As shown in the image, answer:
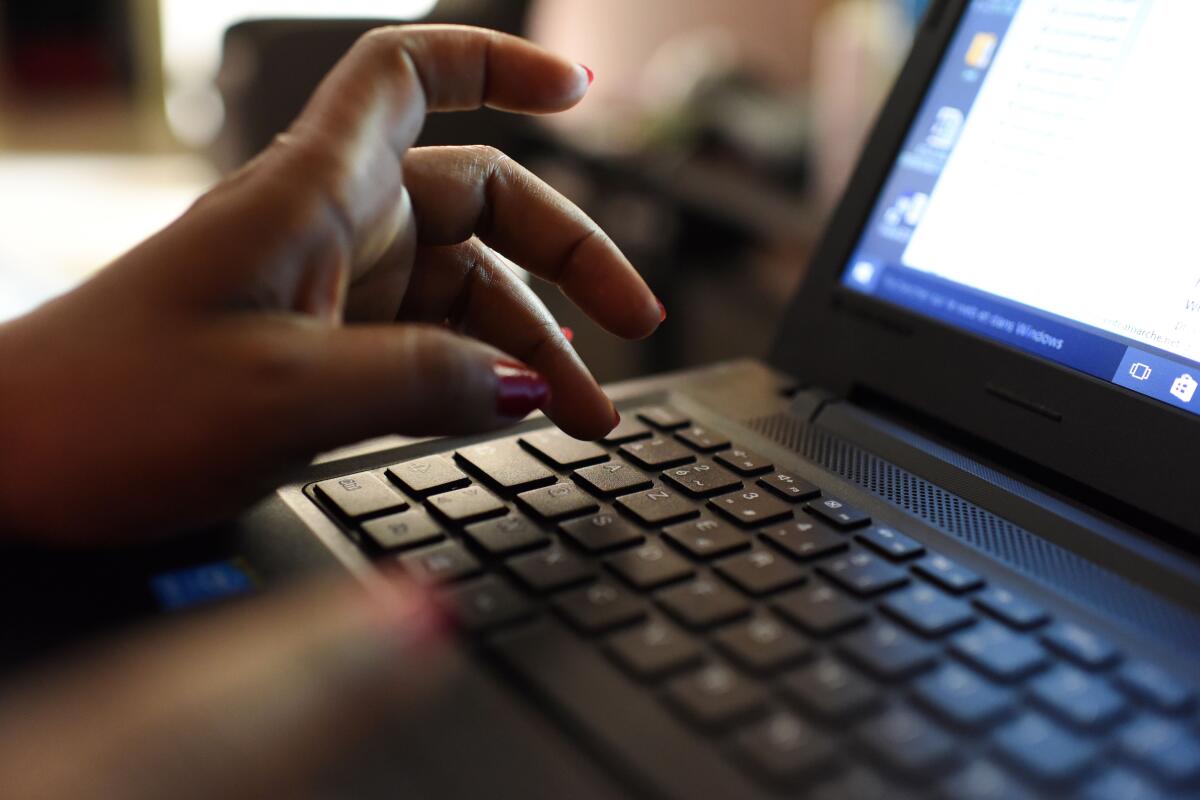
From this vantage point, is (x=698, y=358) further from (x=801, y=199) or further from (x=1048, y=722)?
(x=1048, y=722)

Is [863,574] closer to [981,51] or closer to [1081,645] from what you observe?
[1081,645]

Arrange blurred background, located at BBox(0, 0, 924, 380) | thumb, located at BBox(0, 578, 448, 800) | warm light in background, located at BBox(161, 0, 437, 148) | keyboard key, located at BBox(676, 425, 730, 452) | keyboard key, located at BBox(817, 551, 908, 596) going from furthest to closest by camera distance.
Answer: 1. warm light in background, located at BBox(161, 0, 437, 148)
2. blurred background, located at BBox(0, 0, 924, 380)
3. keyboard key, located at BBox(676, 425, 730, 452)
4. keyboard key, located at BBox(817, 551, 908, 596)
5. thumb, located at BBox(0, 578, 448, 800)

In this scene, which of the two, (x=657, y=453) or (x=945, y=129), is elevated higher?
(x=945, y=129)

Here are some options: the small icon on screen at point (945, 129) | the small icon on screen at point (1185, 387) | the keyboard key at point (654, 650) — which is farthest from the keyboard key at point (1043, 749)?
the small icon on screen at point (945, 129)

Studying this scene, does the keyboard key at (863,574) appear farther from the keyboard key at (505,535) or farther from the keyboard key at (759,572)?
the keyboard key at (505,535)

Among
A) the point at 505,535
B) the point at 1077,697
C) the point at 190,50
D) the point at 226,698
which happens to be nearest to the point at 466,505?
the point at 505,535

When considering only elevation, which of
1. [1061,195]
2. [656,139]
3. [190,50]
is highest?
[1061,195]

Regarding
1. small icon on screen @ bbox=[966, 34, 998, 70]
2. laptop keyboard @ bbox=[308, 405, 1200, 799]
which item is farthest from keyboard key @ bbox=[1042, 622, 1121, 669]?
small icon on screen @ bbox=[966, 34, 998, 70]

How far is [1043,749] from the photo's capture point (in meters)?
0.33

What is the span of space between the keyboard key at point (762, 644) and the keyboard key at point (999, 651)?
0.19 feet

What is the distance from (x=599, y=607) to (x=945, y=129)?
36 centimetres

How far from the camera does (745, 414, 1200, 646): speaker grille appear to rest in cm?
42

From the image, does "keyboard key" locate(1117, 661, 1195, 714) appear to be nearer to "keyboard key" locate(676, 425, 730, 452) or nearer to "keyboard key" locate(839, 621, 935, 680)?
"keyboard key" locate(839, 621, 935, 680)

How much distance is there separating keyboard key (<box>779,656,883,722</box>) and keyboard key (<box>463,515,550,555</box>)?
0.12 metres
